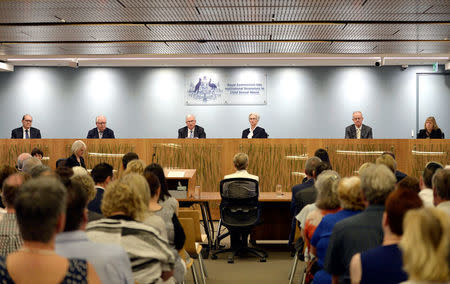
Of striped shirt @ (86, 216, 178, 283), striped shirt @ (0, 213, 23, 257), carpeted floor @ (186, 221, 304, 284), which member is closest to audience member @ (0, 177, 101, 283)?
striped shirt @ (86, 216, 178, 283)

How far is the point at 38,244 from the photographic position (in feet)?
6.49

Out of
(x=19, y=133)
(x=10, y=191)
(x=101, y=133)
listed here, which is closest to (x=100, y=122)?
(x=101, y=133)

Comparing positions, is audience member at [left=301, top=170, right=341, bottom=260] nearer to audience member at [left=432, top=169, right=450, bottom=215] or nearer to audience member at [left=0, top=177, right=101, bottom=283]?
audience member at [left=432, top=169, right=450, bottom=215]

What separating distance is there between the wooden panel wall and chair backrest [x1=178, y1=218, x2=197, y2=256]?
4326 millimetres

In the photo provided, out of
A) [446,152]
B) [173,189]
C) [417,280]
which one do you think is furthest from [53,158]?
[417,280]

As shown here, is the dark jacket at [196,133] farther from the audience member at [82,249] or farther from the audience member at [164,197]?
the audience member at [82,249]

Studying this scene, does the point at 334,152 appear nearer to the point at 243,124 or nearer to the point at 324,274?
the point at 243,124

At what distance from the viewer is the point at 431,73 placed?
13328 mm

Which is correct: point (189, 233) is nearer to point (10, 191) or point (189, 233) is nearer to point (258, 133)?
point (10, 191)

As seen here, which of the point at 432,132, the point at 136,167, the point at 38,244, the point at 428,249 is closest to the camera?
the point at 428,249

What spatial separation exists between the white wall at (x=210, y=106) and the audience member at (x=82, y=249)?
36.0ft

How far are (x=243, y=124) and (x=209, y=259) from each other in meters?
6.47

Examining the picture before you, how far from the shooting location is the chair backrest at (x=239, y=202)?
7.00m

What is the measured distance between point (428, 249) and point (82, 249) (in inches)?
58.1
